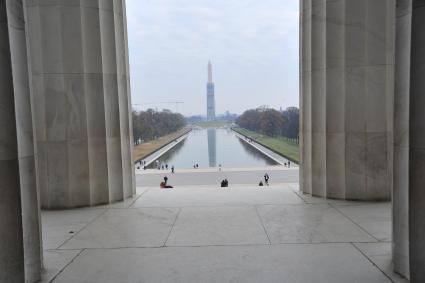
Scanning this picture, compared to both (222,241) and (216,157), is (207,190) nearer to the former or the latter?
(222,241)

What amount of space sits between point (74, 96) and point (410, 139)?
8036 millimetres

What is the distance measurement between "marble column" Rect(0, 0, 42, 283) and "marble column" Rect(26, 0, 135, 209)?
509 centimetres

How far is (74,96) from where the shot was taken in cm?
1013

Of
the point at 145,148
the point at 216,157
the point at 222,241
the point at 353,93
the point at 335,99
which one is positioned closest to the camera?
the point at 222,241

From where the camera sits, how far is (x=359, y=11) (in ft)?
33.0

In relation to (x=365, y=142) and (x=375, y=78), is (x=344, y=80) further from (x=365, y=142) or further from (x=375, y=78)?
(x=365, y=142)

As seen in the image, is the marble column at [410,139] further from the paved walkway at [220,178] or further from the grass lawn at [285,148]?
Result: the grass lawn at [285,148]

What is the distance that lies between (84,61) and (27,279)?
6.34 m

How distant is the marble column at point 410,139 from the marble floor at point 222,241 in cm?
54

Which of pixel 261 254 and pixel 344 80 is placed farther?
pixel 344 80

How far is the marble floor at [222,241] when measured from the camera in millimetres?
5617

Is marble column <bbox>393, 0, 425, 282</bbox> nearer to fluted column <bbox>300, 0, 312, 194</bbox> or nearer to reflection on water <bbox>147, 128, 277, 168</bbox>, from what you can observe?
fluted column <bbox>300, 0, 312, 194</bbox>

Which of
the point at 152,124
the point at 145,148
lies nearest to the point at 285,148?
the point at 145,148

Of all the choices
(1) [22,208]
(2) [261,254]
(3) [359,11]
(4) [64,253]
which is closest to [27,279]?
(1) [22,208]
